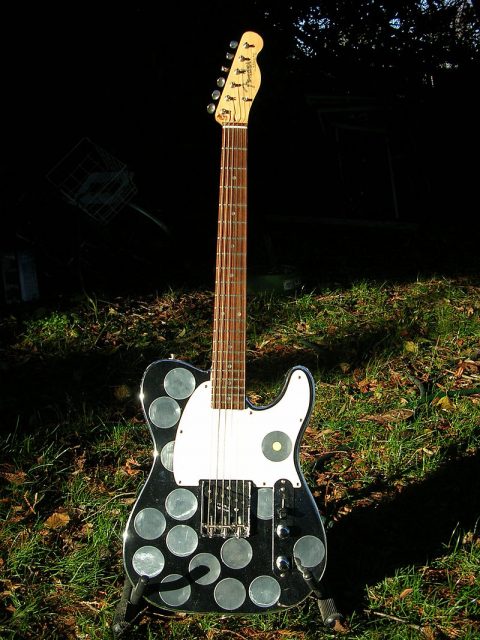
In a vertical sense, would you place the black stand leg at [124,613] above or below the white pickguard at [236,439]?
below

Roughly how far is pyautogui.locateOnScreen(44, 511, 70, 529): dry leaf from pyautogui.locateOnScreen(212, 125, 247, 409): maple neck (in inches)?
53.8

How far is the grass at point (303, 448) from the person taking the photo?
2.72 meters

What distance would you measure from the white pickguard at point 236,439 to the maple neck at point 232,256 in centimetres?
22

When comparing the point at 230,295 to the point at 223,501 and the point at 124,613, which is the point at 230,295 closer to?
the point at 223,501

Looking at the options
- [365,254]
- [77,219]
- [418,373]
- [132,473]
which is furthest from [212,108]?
[365,254]

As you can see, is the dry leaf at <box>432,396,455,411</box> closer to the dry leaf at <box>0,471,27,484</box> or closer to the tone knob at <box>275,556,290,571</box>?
the tone knob at <box>275,556,290,571</box>

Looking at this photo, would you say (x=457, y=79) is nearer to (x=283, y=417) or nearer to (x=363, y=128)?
(x=363, y=128)

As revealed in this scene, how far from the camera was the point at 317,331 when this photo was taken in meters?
5.14

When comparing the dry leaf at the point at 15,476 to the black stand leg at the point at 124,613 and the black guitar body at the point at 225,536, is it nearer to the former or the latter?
the black stand leg at the point at 124,613

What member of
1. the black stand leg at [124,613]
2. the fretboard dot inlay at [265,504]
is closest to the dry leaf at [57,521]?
the black stand leg at [124,613]

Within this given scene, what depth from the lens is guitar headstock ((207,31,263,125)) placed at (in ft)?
8.23

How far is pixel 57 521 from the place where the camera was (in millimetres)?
3176

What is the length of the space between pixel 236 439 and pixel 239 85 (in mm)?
1406

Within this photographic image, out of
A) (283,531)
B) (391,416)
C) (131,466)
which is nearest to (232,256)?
(283,531)
